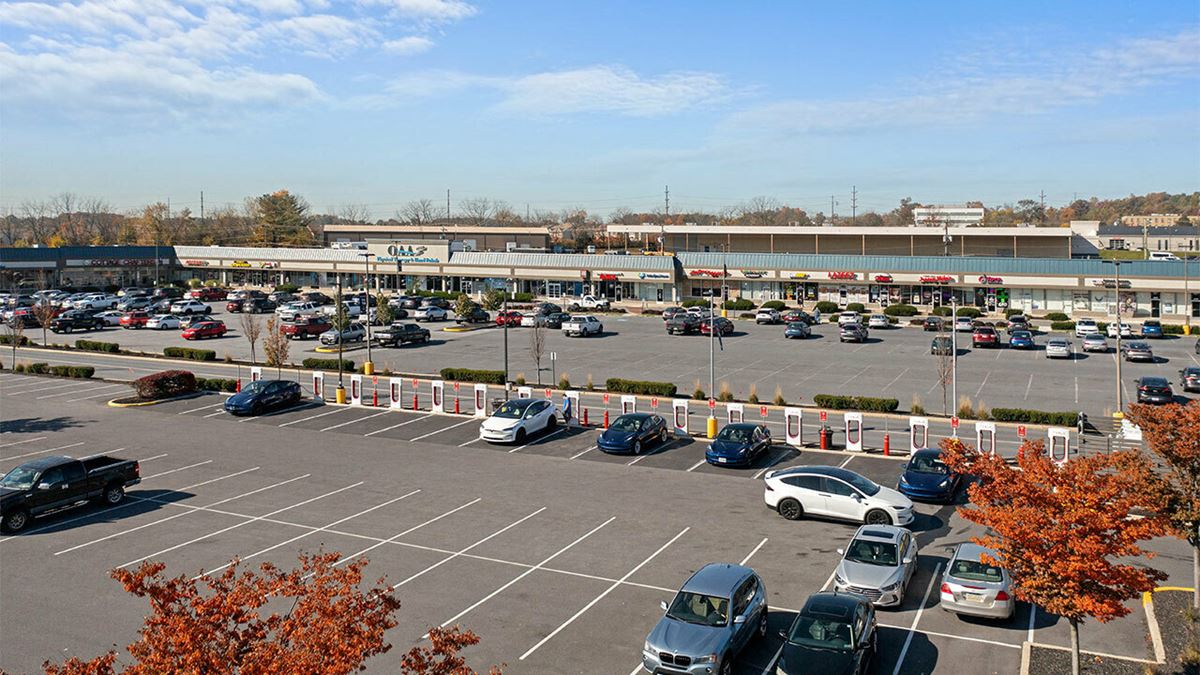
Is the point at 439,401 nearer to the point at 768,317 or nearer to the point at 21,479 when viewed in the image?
the point at 21,479

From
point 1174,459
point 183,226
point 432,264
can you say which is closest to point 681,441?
point 1174,459

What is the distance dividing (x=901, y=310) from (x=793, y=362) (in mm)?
28842

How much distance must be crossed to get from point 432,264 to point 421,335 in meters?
35.3

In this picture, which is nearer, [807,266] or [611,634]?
[611,634]

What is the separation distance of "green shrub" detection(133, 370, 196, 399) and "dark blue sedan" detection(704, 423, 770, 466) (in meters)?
24.2

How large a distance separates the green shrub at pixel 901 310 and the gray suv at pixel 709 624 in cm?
6423

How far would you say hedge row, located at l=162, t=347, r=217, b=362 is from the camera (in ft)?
170

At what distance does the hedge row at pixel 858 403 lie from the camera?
36.1 metres

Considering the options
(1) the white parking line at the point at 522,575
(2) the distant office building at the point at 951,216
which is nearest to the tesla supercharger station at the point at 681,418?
(1) the white parking line at the point at 522,575

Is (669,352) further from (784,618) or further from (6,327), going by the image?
(6,327)

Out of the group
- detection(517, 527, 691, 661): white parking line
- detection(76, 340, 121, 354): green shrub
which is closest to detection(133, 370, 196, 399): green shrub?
detection(76, 340, 121, 354): green shrub

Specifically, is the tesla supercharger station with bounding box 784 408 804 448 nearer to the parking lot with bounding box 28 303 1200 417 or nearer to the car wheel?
the car wheel

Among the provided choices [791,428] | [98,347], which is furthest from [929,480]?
[98,347]

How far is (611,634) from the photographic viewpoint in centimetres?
1609
